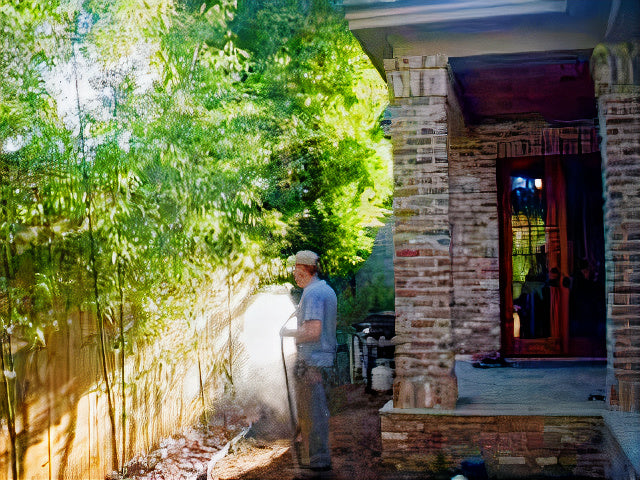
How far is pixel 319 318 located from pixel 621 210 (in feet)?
6.61

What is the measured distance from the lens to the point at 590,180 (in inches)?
247

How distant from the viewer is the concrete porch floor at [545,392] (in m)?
3.88

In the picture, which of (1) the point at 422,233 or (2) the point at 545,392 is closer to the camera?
(1) the point at 422,233

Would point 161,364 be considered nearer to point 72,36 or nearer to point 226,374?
point 226,374

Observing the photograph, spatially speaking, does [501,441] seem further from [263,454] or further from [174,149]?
[174,149]

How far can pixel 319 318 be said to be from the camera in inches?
163

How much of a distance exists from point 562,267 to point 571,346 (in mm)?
752

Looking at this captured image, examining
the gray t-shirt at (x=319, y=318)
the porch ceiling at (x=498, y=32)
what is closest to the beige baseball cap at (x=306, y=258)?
the gray t-shirt at (x=319, y=318)

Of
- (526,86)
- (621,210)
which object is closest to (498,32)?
(526,86)

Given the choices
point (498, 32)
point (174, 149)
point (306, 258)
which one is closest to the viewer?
point (306, 258)

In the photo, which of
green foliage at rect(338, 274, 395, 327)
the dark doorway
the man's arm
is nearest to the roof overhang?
the man's arm

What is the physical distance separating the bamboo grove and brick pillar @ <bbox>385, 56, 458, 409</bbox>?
1.97 metres

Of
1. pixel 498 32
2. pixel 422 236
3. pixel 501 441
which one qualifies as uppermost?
pixel 498 32

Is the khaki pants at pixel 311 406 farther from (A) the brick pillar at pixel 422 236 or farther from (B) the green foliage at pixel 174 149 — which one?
(B) the green foliage at pixel 174 149
